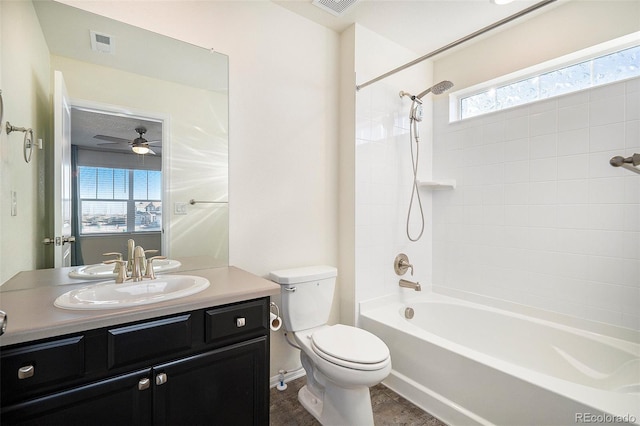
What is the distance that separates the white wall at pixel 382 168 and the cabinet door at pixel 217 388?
1047 millimetres

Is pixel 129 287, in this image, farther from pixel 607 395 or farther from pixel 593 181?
pixel 593 181

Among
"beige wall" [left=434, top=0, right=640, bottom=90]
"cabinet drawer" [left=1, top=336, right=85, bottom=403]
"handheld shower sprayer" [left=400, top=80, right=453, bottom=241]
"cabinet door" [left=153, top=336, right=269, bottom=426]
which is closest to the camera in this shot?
"cabinet drawer" [left=1, top=336, right=85, bottom=403]

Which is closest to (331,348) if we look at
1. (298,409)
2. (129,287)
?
(298,409)

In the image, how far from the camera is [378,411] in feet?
6.03

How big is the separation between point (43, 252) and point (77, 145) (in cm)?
50

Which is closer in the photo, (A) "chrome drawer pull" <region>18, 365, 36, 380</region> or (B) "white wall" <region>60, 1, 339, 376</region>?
(A) "chrome drawer pull" <region>18, 365, 36, 380</region>

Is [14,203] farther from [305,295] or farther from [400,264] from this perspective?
[400,264]

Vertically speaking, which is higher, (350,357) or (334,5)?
(334,5)

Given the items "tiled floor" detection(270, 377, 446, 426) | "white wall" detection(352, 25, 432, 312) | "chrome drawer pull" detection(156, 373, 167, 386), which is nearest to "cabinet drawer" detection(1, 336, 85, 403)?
"chrome drawer pull" detection(156, 373, 167, 386)

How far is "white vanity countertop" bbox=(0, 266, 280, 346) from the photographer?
92 centimetres

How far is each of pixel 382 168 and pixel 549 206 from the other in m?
1.14

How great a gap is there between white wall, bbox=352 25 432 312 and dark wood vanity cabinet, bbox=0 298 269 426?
1091mm

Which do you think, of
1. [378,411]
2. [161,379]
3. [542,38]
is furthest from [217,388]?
[542,38]

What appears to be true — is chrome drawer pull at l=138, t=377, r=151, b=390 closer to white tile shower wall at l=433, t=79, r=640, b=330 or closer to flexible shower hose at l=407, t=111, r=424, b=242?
flexible shower hose at l=407, t=111, r=424, b=242
